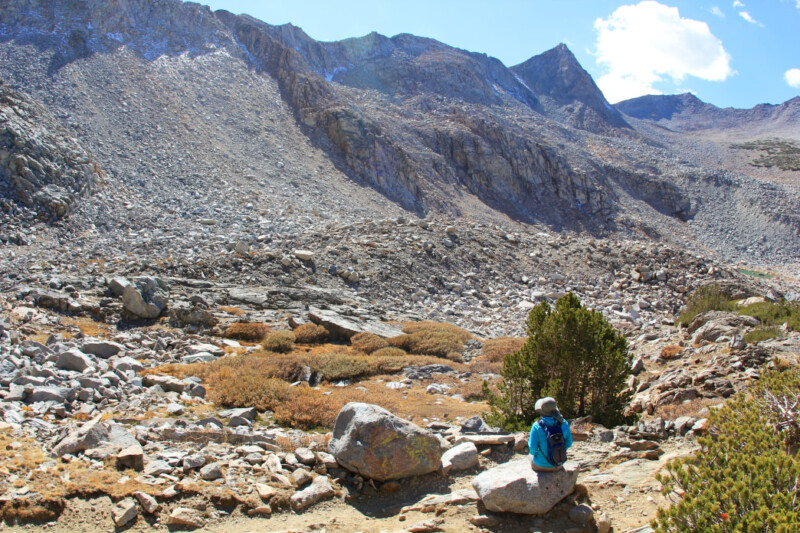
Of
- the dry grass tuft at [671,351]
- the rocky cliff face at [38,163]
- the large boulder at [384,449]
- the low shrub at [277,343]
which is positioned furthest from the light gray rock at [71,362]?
the rocky cliff face at [38,163]

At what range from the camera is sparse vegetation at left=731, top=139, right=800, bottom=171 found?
303ft

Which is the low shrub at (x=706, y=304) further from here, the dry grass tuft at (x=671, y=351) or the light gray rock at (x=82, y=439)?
the light gray rock at (x=82, y=439)

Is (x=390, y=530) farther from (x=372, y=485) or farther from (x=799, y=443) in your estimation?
(x=799, y=443)

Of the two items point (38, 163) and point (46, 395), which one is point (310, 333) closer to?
point (46, 395)

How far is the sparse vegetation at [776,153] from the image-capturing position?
92438mm

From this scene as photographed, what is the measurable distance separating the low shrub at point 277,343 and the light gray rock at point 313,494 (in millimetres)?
8137

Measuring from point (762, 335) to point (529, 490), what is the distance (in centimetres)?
959

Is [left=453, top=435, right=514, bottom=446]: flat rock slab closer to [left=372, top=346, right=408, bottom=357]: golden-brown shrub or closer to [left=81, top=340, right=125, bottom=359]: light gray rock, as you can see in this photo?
[left=372, top=346, right=408, bottom=357]: golden-brown shrub

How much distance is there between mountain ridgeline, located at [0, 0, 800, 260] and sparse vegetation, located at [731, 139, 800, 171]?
825 centimetres

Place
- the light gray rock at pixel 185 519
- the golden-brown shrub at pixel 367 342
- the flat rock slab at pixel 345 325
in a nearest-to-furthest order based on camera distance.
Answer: the light gray rock at pixel 185 519
the golden-brown shrub at pixel 367 342
the flat rock slab at pixel 345 325

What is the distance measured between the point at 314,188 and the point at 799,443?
123 ft

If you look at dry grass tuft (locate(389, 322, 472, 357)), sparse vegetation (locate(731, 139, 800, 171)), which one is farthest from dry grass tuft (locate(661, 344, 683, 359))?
sparse vegetation (locate(731, 139, 800, 171))

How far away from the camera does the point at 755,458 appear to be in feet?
14.1

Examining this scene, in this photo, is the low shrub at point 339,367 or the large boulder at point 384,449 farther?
the low shrub at point 339,367
